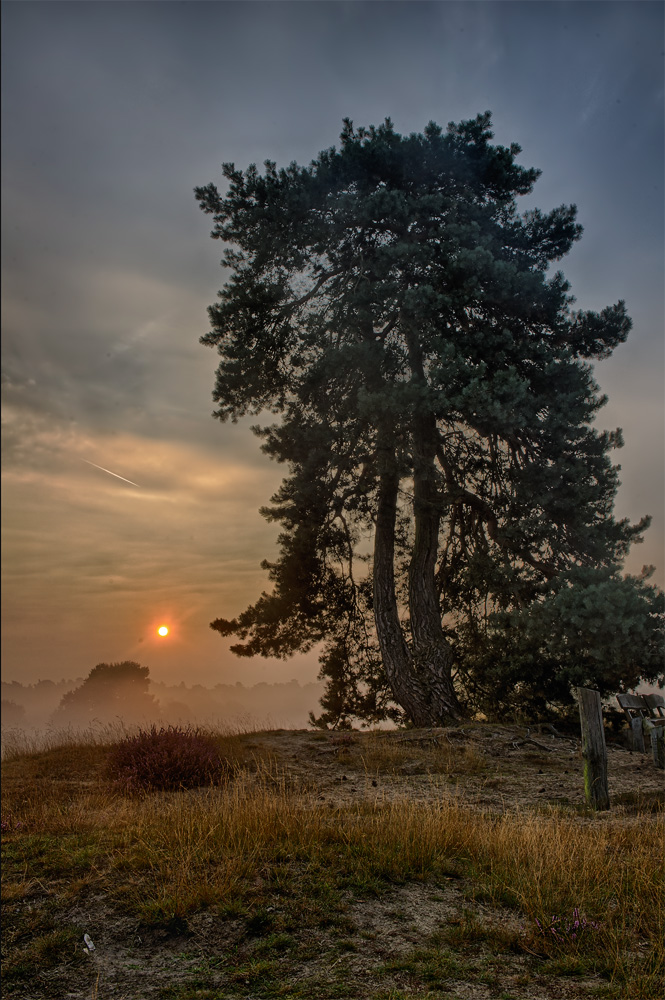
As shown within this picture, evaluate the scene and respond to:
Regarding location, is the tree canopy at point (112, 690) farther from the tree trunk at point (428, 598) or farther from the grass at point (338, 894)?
the grass at point (338, 894)

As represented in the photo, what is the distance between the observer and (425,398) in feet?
48.9

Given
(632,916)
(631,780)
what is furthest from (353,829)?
(631,780)

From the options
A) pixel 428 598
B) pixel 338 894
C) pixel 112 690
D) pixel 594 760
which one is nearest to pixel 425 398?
pixel 428 598

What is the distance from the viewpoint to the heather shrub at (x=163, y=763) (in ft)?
34.5

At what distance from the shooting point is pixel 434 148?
17.1 m

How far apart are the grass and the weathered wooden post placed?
2.93 feet

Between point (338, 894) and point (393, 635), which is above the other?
point (393, 635)

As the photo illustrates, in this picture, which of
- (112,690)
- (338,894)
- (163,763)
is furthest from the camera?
(112,690)

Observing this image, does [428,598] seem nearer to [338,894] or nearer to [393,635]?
[393,635]

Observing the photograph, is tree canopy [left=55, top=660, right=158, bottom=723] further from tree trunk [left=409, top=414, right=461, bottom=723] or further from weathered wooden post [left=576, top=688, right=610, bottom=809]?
weathered wooden post [left=576, top=688, right=610, bottom=809]

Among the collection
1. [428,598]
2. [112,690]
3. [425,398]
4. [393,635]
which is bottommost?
[112,690]

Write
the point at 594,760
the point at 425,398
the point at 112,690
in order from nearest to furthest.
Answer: the point at 594,760
the point at 425,398
the point at 112,690

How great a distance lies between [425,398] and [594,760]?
832cm

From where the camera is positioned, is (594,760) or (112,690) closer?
(594,760)
